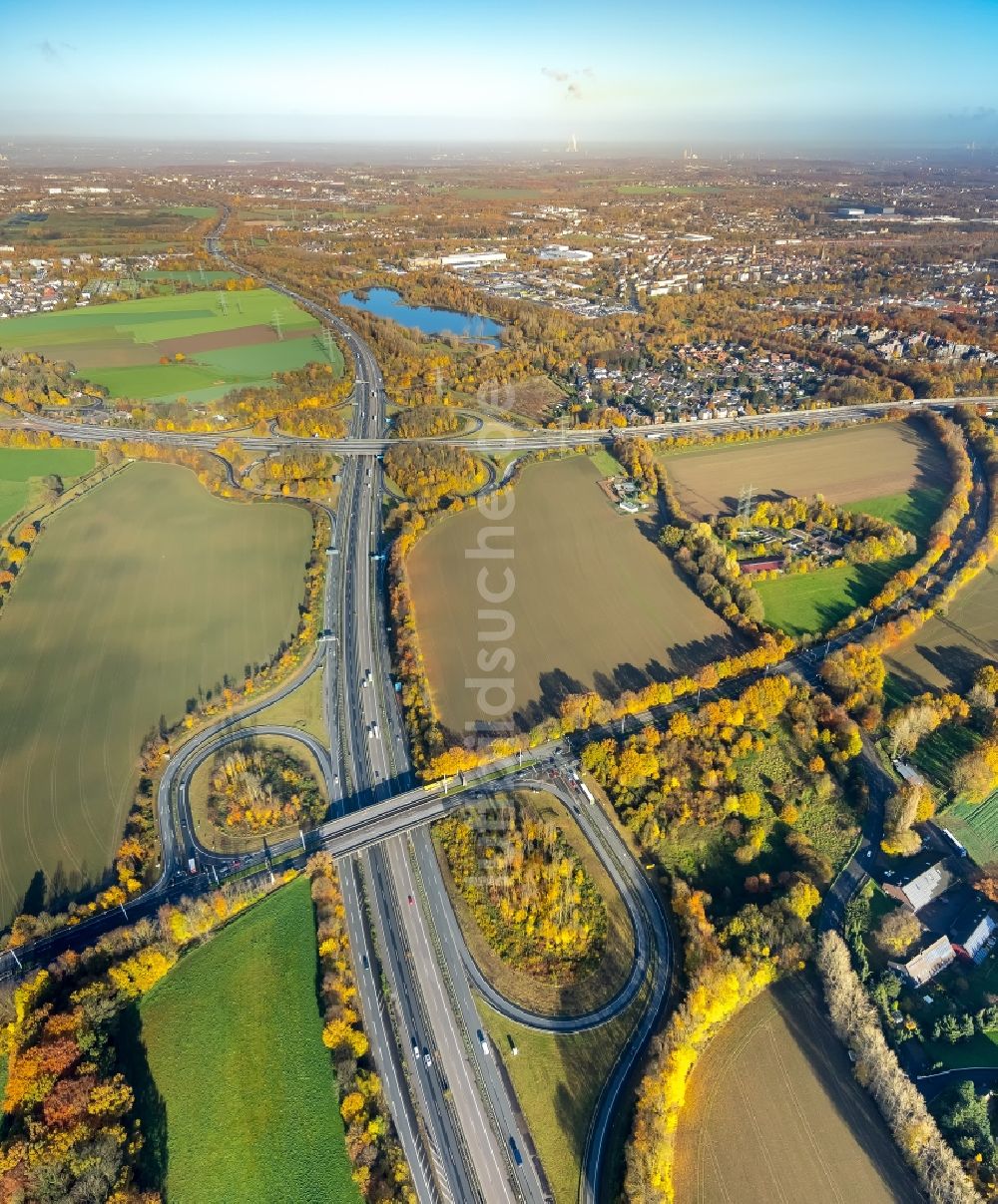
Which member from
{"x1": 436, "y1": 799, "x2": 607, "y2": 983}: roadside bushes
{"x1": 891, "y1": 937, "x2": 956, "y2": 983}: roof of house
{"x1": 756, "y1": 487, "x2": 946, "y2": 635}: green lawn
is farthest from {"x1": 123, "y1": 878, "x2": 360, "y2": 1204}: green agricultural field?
{"x1": 756, "y1": 487, "x2": 946, "y2": 635}: green lawn

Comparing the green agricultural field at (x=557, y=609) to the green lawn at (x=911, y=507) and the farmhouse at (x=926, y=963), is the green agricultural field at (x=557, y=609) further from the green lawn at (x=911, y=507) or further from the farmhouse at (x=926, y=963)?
the green lawn at (x=911, y=507)

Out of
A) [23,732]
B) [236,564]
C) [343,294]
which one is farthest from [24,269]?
[23,732]

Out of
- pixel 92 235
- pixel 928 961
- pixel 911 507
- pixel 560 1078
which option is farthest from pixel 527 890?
pixel 92 235

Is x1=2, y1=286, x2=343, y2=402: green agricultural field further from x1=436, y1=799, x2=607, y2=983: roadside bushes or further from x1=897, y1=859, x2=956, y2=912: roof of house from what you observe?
x1=897, y1=859, x2=956, y2=912: roof of house

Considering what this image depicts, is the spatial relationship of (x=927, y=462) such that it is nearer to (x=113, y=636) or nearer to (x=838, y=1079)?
(x=838, y=1079)

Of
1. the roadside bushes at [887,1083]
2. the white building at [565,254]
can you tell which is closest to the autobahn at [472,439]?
the roadside bushes at [887,1083]
